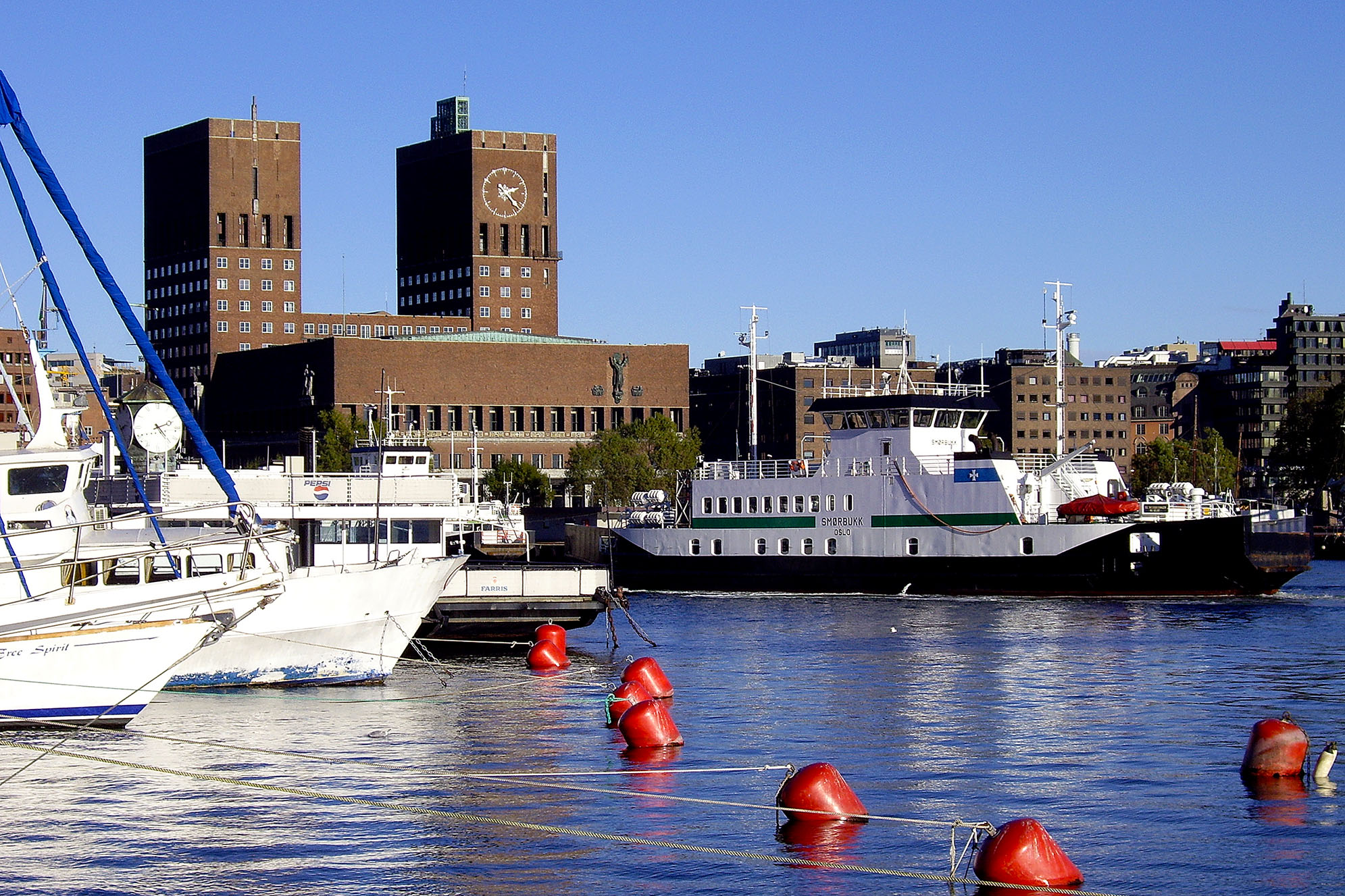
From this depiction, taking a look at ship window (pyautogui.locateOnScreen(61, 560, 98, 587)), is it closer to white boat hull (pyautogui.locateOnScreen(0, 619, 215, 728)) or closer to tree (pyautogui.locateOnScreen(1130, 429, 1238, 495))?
white boat hull (pyautogui.locateOnScreen(0, 619, 215, 728))

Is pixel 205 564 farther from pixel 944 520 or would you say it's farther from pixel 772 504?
pixel 772 504

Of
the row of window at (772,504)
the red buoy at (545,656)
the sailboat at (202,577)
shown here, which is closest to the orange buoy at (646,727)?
the sailboat at (202,577)

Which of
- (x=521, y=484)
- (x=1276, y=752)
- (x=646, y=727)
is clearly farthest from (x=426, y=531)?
(x=521, y=484)

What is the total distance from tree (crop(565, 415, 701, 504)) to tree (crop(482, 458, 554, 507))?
286 cm

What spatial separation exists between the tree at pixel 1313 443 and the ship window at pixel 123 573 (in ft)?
400

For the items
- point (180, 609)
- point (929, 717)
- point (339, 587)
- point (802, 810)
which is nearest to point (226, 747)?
point (180, 609)

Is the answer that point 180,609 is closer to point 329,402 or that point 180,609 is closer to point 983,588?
point 983,588

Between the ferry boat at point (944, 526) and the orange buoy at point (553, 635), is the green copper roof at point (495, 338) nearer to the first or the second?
the ferry boat at point (944, 526)

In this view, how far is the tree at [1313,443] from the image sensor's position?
148 m

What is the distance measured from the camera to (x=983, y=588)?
72.2 metres

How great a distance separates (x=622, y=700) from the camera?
112ft

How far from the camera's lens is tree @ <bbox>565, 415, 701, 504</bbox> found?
14725 centimetres

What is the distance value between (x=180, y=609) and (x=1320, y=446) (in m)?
135

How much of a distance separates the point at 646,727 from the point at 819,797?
672 cm
